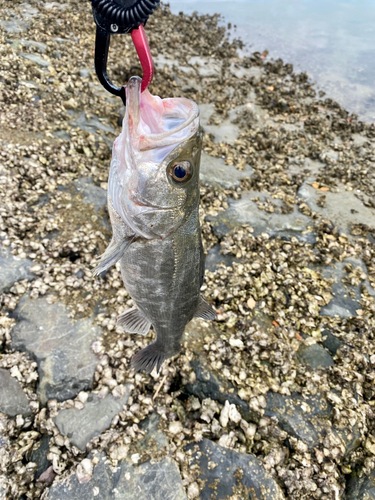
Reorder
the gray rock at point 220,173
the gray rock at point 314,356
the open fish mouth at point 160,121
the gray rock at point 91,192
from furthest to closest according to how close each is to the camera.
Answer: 1. the gray rock at point 220,173
2. the gray rock at point 91,192
3. the gray rock at point 314,356
4. the open fish mouth at point 160,121

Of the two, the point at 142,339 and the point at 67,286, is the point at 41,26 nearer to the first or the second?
the point at 67,286

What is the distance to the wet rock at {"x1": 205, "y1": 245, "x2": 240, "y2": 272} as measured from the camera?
5035 mm

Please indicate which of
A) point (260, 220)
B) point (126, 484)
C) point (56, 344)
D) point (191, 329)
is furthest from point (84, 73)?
point (126, 484)

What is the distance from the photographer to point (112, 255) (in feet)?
7.24

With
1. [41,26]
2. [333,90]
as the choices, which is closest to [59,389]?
[41,26]

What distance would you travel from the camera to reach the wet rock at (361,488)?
10.5 feet

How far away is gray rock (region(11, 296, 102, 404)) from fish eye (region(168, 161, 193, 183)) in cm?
256

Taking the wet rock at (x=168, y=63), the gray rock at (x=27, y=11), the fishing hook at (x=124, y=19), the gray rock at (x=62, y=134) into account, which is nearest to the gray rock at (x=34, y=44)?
the gray rock at (x=27, y=11)

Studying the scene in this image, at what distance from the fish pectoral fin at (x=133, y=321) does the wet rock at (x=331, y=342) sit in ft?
8.97

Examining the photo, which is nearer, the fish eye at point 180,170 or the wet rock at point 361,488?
the fish eye at point 180,170

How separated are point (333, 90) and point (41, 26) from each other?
9470 mm

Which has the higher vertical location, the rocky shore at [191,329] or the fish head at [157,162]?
the fish head at [157,162]

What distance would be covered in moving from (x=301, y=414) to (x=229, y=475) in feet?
3.63

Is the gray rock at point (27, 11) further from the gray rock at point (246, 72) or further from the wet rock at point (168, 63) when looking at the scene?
the gray rock at point (246, 72)
